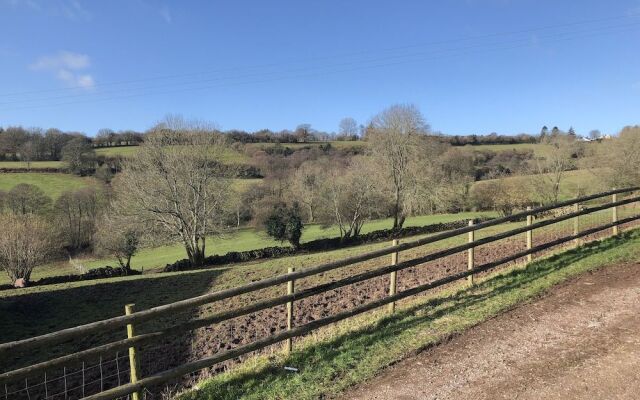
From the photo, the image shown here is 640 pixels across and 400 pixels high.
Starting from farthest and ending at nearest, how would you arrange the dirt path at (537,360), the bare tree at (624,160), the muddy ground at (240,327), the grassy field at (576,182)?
the grassy field at (576,182) < the bare tree at (624,160) < the muddy ground at (240,327) < the dirt path at (537,360)

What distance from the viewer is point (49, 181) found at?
6431 cm

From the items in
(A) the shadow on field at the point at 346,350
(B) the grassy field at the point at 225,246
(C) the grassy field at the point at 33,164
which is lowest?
(B) the grassy field at the point at 225,246

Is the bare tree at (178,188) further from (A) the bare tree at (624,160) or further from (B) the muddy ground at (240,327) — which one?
(A) the bare tree at (624,160)

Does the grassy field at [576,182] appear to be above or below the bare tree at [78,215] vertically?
above

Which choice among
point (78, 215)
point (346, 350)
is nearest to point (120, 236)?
point (78, 215)

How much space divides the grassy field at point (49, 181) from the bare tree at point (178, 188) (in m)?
32.6

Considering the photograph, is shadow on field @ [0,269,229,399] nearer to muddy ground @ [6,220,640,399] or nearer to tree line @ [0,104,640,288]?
muddy ground @ [6,220,640,399]

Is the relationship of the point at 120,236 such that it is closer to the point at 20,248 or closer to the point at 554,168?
the point at 20,248

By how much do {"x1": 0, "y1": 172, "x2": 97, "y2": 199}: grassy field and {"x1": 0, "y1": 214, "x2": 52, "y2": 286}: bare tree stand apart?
31.1 metres

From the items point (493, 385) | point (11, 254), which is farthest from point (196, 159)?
point (493, 385)

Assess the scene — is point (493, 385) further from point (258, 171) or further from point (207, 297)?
point (258, 171)

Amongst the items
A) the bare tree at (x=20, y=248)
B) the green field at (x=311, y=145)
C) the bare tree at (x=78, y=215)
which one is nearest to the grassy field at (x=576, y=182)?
the green field at (x=311, y=145)

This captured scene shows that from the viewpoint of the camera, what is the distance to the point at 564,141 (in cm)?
4966

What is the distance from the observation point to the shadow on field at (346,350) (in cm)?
532
